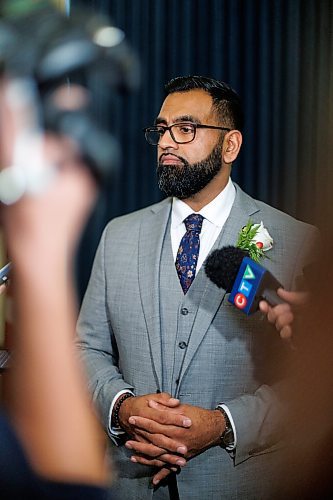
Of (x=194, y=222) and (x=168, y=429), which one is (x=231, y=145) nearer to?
(x=194, y=222)

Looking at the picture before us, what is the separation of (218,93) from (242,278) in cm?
42

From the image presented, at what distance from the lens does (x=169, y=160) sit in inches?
41.9

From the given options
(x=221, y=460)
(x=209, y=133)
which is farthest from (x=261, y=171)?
(x=221, y=460)

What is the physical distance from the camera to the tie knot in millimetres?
1068

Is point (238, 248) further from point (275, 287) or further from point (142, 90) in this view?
point (142, 90)

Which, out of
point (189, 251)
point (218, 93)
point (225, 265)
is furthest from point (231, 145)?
point (225, 265)

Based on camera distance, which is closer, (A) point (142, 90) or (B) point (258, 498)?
(B) point (258, 498)

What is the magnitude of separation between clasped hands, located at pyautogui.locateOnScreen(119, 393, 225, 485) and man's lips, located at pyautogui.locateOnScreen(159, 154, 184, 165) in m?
0.37

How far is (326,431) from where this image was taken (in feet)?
2.21

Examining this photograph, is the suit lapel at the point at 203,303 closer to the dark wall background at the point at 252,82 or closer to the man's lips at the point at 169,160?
the man's lips at the point at 169,160

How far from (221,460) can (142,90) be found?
82 cm

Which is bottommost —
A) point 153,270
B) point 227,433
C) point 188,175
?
point 227,433

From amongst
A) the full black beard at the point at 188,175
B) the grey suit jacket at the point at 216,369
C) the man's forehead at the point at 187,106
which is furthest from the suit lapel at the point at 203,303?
the man's forehead at the point at 187,106

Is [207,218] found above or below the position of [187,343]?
above
